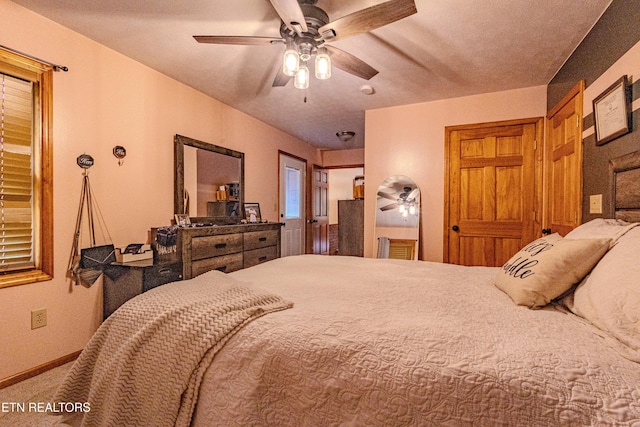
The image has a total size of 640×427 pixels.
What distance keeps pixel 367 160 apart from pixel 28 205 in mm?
3331

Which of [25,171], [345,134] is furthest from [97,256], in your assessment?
[345,134]

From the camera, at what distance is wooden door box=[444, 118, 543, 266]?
332 centimetres

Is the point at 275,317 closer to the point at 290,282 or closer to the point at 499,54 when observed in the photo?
the point at 290,282

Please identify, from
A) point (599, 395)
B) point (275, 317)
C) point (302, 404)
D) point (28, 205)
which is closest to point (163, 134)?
point (28, 205)

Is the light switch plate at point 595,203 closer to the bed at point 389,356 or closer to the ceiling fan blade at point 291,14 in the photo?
the bed at point 389,356

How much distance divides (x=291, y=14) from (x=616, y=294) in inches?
69.7

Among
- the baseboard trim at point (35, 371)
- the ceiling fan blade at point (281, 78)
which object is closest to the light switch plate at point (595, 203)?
the ceiling fan blade at point (281, 78)

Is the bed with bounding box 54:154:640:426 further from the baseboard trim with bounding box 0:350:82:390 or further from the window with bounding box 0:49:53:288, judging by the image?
the window with bounding box 0:49:53:288

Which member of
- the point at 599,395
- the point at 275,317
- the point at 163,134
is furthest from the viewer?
the point at 163,134

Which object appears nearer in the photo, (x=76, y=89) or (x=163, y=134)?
(x=76, y=89)

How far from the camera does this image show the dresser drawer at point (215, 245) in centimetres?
276

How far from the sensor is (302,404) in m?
0.84

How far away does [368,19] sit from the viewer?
161 cm

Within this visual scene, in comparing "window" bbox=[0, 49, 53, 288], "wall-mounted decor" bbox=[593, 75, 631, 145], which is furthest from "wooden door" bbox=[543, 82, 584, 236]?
"window" bbox=[0, 49, 53, 288]
